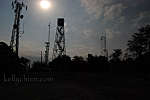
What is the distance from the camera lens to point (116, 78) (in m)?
28.0

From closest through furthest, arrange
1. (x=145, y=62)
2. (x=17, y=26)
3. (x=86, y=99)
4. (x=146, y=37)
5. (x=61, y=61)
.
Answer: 1. (x=86, y=99)
2. (x=17, y=26)
3. (x=145, y=62)
4. (x=61, y=61)
5. (x=146, y=37)

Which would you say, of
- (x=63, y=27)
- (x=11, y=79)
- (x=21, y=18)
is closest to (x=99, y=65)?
(x=63, y=27)

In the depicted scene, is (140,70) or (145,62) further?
(145,62)

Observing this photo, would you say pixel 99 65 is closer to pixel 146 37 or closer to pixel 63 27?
pixel 63 27

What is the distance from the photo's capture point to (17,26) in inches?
965

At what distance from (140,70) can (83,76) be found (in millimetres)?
11598

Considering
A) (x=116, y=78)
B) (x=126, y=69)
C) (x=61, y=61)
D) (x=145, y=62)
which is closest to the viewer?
(x=116, y=78)

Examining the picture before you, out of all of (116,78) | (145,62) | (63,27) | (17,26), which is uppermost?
(63,27)

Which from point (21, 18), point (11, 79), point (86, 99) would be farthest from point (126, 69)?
point (86, 99)

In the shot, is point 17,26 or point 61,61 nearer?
point 17,26

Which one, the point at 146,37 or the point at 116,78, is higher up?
the point at 146,37

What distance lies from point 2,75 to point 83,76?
16.7 m

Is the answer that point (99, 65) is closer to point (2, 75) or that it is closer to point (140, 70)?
point (140, 70)

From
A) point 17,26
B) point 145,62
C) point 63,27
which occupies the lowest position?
point 145,62
